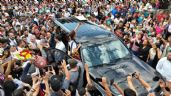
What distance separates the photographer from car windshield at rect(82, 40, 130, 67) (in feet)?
31.3

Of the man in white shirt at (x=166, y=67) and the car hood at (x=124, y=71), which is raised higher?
the man in white shirt at (x=166, y=67)

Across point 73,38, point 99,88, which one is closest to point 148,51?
point 73,38

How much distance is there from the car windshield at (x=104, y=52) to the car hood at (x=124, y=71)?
220 millimetres

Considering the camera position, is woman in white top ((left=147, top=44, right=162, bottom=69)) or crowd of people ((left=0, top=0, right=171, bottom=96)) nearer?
crowd of people ((left=0, top=0, right=171, bottom=96))

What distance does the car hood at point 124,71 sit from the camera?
343 inches

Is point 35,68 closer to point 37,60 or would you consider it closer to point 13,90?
point 37,60

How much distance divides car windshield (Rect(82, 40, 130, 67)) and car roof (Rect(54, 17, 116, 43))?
0.38 meters

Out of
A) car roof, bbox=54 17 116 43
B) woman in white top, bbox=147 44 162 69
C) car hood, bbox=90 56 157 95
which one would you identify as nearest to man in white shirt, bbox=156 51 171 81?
car hood, bbox=90 56 157 95

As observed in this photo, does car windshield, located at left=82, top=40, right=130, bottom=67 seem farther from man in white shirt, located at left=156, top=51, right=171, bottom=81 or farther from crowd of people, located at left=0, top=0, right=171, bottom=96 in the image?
man in white shirt, located at left=156, top=51, right=171, bottom=81

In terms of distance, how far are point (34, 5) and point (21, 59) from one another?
1759 centimetres

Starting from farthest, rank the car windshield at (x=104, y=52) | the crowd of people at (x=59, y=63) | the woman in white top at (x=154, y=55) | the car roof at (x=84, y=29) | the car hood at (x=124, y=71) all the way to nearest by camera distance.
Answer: the car roof at (x=84, y=29) < the woman in white top at (x=154, y=55) < the car windshield at (x=104, y=52) < the car hood at (x=124, y=71) < the crowd of people at (x=59, y=63)

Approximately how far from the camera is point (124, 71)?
30.1ft

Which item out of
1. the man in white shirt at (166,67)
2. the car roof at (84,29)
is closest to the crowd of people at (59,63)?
the man in white shirt at (166,67)

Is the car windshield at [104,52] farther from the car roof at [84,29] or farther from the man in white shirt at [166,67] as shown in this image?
the man in white shirt at [166,67]
